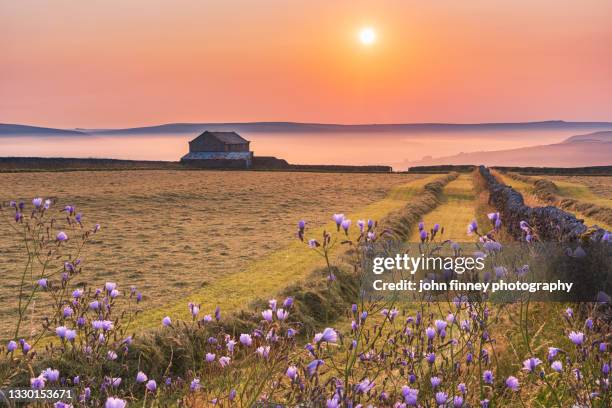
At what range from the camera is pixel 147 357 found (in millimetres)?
7285

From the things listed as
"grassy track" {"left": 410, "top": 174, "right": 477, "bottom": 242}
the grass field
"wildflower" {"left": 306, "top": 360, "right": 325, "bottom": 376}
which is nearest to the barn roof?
the grass field

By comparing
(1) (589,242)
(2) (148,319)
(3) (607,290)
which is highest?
(1) (589,242)

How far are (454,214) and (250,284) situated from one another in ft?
47.0

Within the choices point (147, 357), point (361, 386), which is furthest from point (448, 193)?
point (361, 386)

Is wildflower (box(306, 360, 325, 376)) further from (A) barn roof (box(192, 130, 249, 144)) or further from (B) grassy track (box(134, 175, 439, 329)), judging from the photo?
(A) barn roof (box(192, 130, 249, 144))

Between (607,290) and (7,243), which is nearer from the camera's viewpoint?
(607,290)

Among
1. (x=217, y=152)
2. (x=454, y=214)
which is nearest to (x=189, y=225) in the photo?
(x=454, y=214)

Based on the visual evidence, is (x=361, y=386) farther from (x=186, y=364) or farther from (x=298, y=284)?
(x=298, y=284)

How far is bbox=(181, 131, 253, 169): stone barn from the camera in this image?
73312mm

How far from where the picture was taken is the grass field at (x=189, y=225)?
44.0ft

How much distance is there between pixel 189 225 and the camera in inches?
888

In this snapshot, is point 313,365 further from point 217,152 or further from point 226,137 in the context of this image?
point 226,137

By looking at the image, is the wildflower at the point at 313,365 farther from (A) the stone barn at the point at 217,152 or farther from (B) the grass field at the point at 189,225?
(A) the stone barn at the point at 217,152

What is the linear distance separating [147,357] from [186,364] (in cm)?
54
